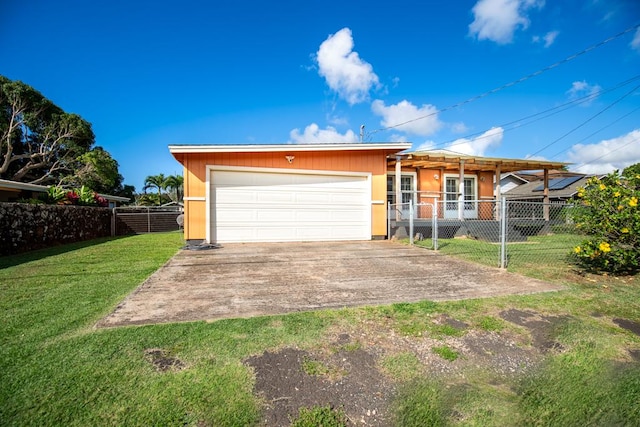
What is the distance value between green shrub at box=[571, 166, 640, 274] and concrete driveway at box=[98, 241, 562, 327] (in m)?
1.52

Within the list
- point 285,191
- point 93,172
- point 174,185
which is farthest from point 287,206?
point 174,185

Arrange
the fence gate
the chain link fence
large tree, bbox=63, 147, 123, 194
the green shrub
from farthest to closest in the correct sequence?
large tree, bbox=63, 147, 123, 194
the fence gate
the chain link fence
the green shrub

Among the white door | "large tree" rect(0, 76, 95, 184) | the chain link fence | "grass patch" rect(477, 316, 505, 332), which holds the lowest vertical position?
"grass patch" rect(477, 316, 505, 332)

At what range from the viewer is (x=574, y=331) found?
2541mm

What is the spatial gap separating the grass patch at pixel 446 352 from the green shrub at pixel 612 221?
3.96m

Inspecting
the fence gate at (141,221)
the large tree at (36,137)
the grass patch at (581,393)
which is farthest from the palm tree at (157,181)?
the grass patch at (581,393)

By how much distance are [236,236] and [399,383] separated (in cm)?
746

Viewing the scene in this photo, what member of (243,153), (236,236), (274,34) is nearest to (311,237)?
(236,236)

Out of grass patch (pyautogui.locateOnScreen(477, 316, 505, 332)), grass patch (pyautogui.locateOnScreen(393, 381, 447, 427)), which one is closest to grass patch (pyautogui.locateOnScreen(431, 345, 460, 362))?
grass patch (pyautogui.locateOnScreen(393, 381, 447, 427))

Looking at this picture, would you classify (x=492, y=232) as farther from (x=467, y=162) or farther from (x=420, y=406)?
(x=420, y=406)

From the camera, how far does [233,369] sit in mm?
1926

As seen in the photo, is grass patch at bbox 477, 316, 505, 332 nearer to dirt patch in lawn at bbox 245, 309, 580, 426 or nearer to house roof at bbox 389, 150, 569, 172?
dirt patch in lawn at bbox 245, 309, 580, 426

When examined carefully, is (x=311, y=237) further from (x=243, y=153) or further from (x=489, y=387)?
(x=489, y=387)

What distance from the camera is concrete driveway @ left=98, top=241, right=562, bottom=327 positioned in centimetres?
310
